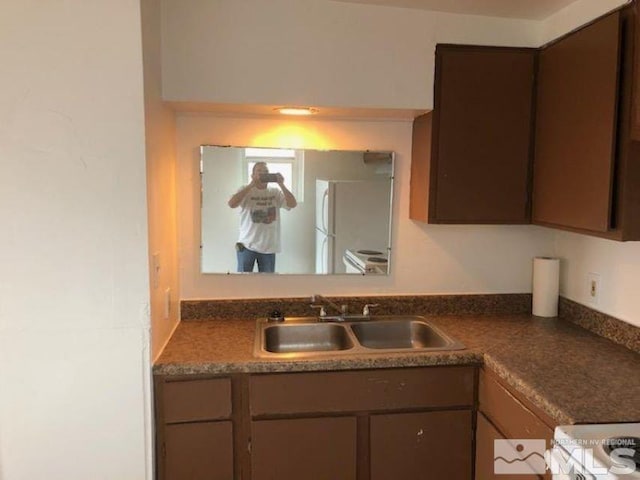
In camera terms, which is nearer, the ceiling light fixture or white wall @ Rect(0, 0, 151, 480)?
white wall @ Rect(0, 0, 151, 480)

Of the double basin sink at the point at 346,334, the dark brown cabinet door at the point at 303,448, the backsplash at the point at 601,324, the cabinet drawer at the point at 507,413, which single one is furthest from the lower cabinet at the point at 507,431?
the backsplash at the point at 601,324

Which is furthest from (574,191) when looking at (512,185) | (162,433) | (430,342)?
(162,433)

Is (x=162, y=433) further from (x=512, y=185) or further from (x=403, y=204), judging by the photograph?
(x=512, y=185)

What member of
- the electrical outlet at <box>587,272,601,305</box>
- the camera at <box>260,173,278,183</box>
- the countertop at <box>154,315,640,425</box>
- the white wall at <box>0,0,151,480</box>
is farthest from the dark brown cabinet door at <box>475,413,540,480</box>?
the camera at <box>260,173,278,183</box>

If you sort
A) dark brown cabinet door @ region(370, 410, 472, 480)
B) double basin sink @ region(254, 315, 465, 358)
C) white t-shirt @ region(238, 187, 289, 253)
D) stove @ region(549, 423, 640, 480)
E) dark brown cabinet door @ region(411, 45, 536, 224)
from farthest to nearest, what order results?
white t-shirt @ region(238, 187, 289, 253)
double basin sink @ region(254, 315, 465, 358)
dark brown cabinet door @ region(411, 45, 536, 224)
dark brown cabinet door @ region(370, 410, 472, 480)
stove @ region(549, 423, 640, 480)

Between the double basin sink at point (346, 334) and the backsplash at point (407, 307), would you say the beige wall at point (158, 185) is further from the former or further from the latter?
the double basin sink at point (346, 334)

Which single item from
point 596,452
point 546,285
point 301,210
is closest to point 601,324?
point 546,285

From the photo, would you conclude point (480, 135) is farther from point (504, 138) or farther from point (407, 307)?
point (407, 307)

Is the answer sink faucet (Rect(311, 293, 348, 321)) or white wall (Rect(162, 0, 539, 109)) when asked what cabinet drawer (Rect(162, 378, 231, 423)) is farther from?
white wall (Rect(162, 0, 539, 109))

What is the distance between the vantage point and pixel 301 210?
234 centimetres

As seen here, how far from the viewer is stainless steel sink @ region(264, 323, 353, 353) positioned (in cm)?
224

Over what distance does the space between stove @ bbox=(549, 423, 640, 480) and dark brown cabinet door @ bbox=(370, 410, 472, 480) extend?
0.54m

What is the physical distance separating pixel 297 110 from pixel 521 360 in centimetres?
135

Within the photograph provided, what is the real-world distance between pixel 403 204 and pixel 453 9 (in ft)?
2.87
